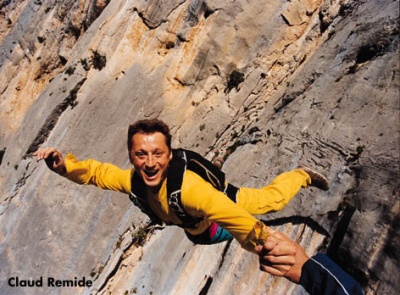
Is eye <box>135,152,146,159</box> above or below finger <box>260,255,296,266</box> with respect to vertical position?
above

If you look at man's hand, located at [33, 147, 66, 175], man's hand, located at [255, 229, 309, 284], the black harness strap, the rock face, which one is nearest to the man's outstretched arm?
man's hand, located at [255, 229, 309, 284]

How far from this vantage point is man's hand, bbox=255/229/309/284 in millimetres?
4145

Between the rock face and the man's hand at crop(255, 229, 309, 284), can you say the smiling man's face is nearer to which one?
the man's hand at crop(255, 229, 309, 284)

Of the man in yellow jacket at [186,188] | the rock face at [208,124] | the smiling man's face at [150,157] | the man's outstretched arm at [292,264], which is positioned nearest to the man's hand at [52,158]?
the man in yellow jacket at [186,188]

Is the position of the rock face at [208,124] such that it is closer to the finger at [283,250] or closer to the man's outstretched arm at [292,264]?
the man's outstretched arm at [292,264]

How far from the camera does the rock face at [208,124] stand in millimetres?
7645

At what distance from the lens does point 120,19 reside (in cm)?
2052

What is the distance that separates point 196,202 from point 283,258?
4.91 ft

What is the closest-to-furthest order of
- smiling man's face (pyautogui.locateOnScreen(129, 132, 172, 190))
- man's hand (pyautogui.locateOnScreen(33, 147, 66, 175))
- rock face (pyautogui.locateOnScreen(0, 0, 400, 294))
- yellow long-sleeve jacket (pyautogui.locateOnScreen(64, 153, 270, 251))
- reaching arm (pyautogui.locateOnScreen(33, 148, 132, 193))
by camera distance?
yellow long-sleeve jacket (pyautogui.locateOnScreen(64, 153, 270, 251)) < smiling man's face (pyautogui.locateOnScreen(129, 132, 172, 190)) < man's hand (pyautogui.locateOnScreen(33, 147, 66, 175)) < reaching arm (pyautogui.locateOnScreen(33, 148, 132, 193)) < rock face (pyautogui.locateOnScreen(0, 0, 400, 294))

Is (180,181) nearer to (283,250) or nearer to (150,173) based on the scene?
(150,173)

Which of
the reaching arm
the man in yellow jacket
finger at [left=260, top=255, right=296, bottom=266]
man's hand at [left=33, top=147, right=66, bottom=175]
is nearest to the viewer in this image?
finger at [left=260, top=255, right=296, bottom=266]

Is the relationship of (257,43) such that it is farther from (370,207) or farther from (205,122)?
(370,207)

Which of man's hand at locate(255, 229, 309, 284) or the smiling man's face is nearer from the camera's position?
man's hand at locate(255, 229, 309, 284)

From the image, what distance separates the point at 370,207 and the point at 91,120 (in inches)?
615
